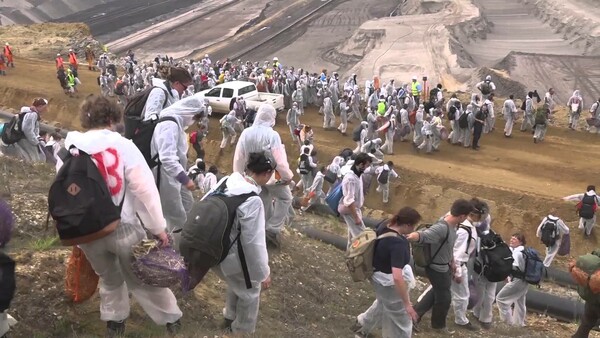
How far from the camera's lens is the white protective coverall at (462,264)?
7.17 meters

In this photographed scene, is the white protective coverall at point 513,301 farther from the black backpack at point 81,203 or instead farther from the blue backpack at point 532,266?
the black backpack at point 81,203

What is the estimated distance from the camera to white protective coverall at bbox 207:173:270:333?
4.75 metres

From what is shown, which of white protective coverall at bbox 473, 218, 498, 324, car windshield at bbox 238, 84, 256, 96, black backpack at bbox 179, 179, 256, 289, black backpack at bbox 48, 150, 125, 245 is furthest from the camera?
car windshield at bbox 238, 84, 256, 96

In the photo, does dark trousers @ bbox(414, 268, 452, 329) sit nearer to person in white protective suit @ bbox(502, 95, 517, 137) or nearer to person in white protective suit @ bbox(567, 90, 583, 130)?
person in white protective suit @ bbox(502, 95, 517, 137)

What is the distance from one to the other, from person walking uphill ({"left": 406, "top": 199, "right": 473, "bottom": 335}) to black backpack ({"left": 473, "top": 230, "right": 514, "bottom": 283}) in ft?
3.20

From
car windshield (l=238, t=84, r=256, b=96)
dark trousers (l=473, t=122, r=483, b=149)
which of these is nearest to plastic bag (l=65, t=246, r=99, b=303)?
dark trousers (l=473, t=122, r=483, b=149)

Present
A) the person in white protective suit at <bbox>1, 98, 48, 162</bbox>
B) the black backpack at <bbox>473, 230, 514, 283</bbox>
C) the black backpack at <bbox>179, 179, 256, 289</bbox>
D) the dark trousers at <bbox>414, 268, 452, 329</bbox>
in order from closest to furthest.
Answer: the black backpack at <bbox>179, 179, 256, 289</bbox>, the dark trousers at <bbox>414, 268, 452, 329</bbox>, the black backpack at <bbox>473, 230, 514, 283</bbox>, the person in white protective suit at <bbox>1, 98, 48, 162</bbox>

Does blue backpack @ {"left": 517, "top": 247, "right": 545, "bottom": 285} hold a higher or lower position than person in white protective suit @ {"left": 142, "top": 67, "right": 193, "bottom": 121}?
lower

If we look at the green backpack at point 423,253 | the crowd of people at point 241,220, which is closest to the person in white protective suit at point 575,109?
the crowd of people at point 241,220

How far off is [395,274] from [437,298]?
175 centimetres

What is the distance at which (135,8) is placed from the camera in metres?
62.8

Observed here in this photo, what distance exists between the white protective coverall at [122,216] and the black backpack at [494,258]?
15.3ft

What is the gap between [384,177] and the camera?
17406 mm

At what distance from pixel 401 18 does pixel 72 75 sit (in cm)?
2886
